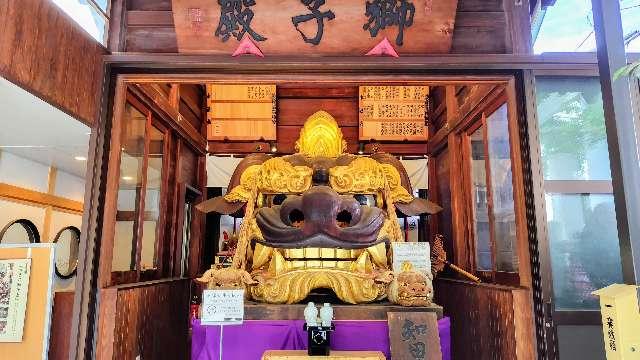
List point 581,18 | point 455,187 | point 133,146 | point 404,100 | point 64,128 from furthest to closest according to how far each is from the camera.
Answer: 1. point 404,100
2. point 455,187
3. point 133,146
4. point 64,128
5. point 581,18

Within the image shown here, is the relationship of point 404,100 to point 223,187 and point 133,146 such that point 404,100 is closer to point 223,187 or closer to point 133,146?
point 223,187

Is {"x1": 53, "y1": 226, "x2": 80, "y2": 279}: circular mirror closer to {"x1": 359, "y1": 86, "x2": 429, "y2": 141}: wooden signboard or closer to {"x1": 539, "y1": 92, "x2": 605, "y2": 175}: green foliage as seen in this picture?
{"x1": 359, "y1": 86, "x2": 429, "y2": 141}: wooden signboard

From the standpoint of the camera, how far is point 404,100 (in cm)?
666

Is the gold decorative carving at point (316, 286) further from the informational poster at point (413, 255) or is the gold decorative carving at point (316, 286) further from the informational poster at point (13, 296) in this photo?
the informational poster at point (13, 296)

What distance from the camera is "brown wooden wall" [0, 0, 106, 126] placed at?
278 centimetres

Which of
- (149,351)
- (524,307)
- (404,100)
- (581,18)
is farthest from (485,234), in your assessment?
(149,351)

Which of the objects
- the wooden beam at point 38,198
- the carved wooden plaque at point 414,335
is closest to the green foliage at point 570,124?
the carved wooden plaque at point 414,335

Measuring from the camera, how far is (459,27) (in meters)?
3.74

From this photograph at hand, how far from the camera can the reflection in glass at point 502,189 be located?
4027 mm

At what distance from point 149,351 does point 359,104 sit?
4174mm

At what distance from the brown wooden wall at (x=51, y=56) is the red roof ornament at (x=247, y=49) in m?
1.03

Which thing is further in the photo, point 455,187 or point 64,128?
point 455,187

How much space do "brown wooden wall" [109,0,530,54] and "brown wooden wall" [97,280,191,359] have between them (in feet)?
6.26

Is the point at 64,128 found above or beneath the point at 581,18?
beneath
